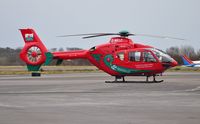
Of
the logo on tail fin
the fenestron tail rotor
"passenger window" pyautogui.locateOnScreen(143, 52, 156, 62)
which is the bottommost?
the fenestron tail rotor

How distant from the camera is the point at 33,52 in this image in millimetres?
45688

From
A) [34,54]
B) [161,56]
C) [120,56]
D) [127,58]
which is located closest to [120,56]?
[120,56]

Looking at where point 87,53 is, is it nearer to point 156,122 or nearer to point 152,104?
point 152,104

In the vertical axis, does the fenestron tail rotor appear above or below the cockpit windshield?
below

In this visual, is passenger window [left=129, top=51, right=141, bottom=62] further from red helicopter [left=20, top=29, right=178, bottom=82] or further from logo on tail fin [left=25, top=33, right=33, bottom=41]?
logo on tail fin [left=25, top=33, right=33, bottom=41]

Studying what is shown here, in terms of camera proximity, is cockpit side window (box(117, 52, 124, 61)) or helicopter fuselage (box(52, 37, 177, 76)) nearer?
helicopter fuselage (box(52, 37, 177, 76))

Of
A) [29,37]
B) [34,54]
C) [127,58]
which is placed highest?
[29,37]

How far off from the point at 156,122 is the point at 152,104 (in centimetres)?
506

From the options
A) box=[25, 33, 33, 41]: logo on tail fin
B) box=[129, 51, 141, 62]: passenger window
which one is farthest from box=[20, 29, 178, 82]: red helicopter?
box=[25, 33, 33, 41]: logo on tail fin

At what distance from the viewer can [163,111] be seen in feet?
51.4

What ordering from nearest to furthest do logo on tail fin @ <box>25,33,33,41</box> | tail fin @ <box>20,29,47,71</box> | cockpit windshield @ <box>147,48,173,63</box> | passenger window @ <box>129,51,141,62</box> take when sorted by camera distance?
cockpit windshield @ <box>147,48,173,63</box> < passenger window @ <box>129,51,141,62</box> < tail fin @ <box>20,29,47,71</box> < logo on tail fin @ <box>25,33,33,41</box>

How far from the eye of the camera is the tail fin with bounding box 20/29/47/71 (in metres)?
45.1

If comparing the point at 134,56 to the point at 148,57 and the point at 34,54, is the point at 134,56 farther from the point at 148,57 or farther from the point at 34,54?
the point at 34,54

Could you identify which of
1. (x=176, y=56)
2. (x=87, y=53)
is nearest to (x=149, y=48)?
(x=87, y=53)
